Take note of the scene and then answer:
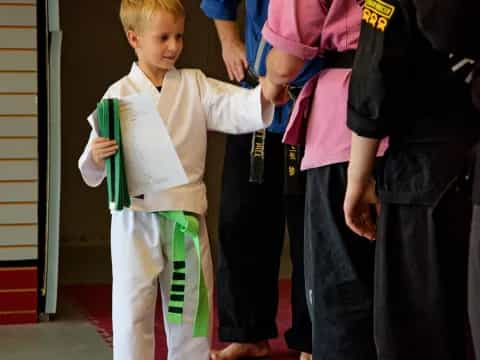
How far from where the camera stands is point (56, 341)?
9.62 feet

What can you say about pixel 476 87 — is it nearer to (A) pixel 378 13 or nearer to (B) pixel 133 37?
(A) pixel 378 13

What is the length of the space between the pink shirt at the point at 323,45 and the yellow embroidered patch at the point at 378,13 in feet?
0.68

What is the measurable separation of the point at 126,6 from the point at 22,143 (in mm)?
1005

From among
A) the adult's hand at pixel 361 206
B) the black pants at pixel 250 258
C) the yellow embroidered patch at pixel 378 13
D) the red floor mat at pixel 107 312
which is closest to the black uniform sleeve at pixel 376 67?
the yellow embroidered patch at pixel 378 13

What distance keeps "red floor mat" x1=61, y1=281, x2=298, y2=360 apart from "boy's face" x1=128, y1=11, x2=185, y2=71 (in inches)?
37.2

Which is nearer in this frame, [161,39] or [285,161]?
[161,39]

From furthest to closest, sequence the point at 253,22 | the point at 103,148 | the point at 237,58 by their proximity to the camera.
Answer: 1. the point at 237,58
2. the point at 253,22
3. the point at 103,148

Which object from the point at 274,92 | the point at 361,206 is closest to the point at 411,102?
the point at 361,206

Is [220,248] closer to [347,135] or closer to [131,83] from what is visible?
[131,83]

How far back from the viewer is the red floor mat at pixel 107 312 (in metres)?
2.84

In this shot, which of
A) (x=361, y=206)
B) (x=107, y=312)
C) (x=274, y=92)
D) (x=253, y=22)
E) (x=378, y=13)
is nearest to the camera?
(x=378, y=13)

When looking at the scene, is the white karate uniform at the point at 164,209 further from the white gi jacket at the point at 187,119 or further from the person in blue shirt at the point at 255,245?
the person in blue shirt at the point at 255,245

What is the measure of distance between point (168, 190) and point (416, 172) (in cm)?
87

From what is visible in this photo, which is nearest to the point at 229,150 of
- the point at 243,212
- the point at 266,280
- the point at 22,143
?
the point at 243,212
